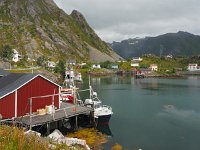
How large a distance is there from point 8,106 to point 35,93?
4.18 m

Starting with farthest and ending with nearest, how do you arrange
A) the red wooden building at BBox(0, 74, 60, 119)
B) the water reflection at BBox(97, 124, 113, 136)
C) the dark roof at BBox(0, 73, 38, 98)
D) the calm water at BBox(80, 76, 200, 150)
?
the water reflection at BBox(97, 124, 113, 136) < the calm water at BBox(80, 76, 200, 150) < the dark roof at BBox(0, 73, 38, 98) < the red wooden building at BBox(0, 74, 60, 119)

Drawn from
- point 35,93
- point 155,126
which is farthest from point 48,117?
point 155,126

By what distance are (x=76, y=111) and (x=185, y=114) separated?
27.5 meters

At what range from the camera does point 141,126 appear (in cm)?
4544

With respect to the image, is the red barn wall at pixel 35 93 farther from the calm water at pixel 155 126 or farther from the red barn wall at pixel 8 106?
the calm water at pixel 155 126

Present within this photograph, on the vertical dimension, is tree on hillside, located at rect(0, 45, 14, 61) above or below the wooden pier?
above

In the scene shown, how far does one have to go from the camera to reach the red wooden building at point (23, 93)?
33.2 meters

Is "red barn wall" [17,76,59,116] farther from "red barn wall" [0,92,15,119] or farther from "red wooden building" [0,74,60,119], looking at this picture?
"red barn wall" [0,92,15,119]

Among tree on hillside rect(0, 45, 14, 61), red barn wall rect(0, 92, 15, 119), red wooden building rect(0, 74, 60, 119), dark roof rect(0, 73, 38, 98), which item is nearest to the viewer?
red barn wall rect(0, 92, 15, 119)

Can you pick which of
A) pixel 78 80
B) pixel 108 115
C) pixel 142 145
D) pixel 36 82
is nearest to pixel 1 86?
pixel 36 82

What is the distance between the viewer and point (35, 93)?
36.2m

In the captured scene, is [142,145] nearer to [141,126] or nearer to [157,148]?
[157,148]

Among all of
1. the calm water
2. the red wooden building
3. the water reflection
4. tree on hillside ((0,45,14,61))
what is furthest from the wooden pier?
tree on hillside ((0,45,14,61))

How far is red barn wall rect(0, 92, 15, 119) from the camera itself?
3275 cm
